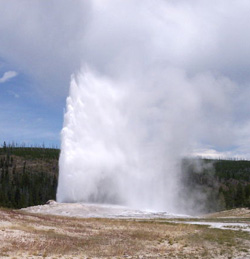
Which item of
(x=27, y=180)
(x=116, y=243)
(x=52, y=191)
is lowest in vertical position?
(x=52, y=191)

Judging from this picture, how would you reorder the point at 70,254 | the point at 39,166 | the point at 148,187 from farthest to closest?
1. the point at 39,166
2. the point at 148,187
3. the point at 70,254

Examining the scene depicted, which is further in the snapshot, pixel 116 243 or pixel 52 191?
pixel 52 191

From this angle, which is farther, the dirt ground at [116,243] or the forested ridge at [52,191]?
the forested ridge at [52,191]

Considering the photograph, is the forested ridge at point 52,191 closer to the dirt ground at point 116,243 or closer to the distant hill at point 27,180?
the distant hill at point 27,180

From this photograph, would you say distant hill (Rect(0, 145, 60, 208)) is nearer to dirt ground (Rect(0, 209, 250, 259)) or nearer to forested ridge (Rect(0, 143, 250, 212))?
forested ridge (Rect(0, 143, 250, 212))

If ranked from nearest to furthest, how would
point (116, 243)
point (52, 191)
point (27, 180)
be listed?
1. point (116, 243)
2. point (52, 191)
3. point (27, 180)

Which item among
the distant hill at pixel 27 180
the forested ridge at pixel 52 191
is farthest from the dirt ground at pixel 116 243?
the distant hill at pixel 27 180

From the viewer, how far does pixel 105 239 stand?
19.8 metres

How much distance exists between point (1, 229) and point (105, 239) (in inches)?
253

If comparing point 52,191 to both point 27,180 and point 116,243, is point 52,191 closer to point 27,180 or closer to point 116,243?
point 27,180

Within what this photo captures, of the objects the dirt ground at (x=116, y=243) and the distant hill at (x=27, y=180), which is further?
the distant hill at (x=27, y=180)

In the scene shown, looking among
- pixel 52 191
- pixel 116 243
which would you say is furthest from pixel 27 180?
pixel 116 243

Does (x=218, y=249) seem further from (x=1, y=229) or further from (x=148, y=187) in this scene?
(x=148, y=187)

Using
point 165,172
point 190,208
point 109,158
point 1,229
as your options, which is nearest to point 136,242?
point 1,229
